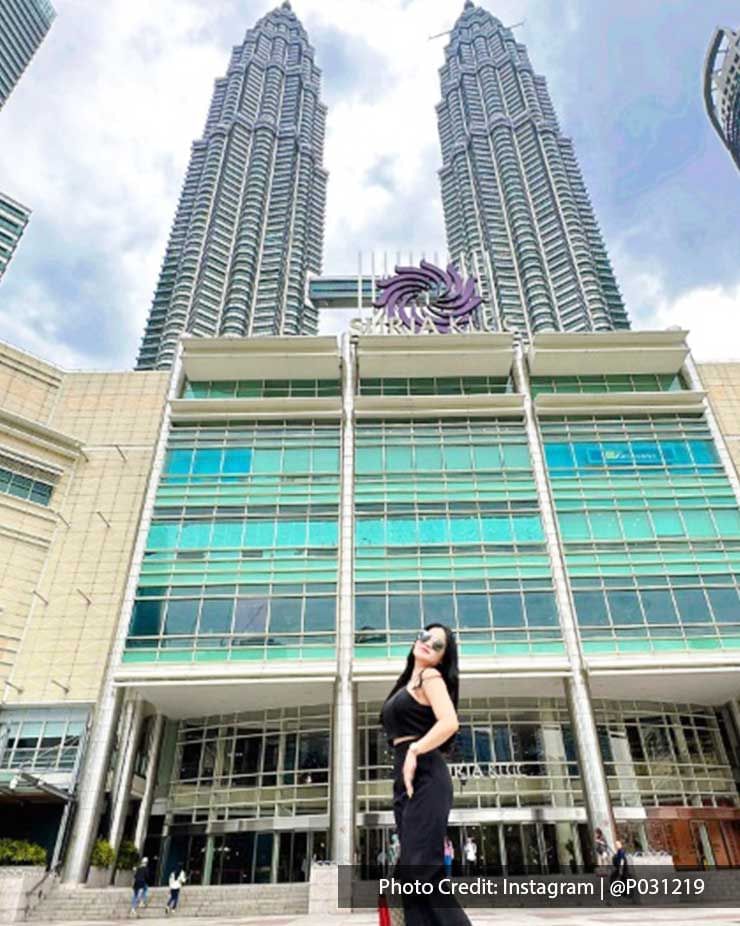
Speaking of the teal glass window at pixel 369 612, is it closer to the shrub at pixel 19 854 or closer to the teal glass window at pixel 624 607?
the teal glass window at pixel 624 607

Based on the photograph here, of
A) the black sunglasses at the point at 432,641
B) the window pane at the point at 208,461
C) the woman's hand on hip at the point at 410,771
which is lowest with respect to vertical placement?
the woman's hand on hip at the point at 410,771

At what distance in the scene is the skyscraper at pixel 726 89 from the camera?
81.1 meters

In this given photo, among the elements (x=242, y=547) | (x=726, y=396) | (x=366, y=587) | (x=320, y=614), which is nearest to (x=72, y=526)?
(x=242, y=547)

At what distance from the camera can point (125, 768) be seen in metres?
23.7

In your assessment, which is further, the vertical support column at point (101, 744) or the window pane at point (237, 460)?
the window pane at point (237, 460)

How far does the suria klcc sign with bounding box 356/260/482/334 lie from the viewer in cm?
3512

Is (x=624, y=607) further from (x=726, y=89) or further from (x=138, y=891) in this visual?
(x=726, y=89)

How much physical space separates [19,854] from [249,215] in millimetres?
98874

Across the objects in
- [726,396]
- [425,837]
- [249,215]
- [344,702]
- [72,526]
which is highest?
[249,215]

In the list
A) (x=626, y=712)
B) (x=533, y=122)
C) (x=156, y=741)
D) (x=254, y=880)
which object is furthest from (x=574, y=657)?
(x=533, y=122)

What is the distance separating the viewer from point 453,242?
362 ft

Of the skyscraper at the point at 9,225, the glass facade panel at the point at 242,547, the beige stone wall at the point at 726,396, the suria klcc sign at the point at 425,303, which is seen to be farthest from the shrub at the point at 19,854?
the skyscraper at the point at 9,225

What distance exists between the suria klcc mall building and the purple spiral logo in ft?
0.68

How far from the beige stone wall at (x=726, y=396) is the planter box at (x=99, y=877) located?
3308cm
